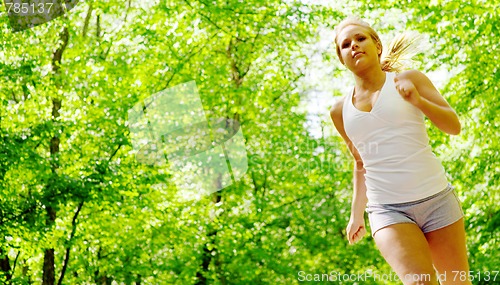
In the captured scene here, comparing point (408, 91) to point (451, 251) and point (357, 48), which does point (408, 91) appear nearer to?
point (357, 48)

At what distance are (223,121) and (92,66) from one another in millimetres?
3853

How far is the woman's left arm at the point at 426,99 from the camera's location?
2553 mm

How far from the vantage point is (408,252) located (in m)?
2.50

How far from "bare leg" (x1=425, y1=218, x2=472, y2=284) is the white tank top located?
0.16 metres

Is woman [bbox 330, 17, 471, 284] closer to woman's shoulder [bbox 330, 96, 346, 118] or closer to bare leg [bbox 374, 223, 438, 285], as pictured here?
bare leg [bbox 374, 223, 438, 285]

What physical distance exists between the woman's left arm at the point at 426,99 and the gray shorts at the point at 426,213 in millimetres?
255

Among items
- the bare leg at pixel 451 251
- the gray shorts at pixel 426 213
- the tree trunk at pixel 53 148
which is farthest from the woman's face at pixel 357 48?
the tree trunk at pixel 53 148

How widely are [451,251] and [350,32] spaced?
0.94 metres

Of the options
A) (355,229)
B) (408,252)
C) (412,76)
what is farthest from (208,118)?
(408,252)

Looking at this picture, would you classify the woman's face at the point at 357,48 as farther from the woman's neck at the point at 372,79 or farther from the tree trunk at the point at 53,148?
the tree trunk at the point at 53,148

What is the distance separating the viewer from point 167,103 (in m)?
15.2

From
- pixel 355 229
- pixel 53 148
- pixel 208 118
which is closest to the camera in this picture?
pixel 355 229

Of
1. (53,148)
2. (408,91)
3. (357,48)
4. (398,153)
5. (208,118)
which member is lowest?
(398,153)

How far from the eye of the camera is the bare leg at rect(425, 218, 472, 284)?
262 centimetres
